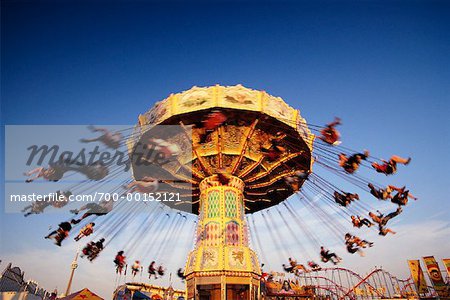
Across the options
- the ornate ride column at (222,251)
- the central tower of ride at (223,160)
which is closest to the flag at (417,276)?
the central tower of ride at (223,160)

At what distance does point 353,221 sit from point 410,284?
28.5m

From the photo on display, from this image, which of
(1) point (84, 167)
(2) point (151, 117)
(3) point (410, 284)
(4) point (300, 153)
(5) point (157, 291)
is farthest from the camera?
(5) point (157, 291)

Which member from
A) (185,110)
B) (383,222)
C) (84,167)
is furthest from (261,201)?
(84,167)

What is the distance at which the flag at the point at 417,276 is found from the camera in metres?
22.3

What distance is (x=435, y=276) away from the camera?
22.5 metres

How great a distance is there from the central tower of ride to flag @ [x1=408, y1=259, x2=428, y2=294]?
14.8m

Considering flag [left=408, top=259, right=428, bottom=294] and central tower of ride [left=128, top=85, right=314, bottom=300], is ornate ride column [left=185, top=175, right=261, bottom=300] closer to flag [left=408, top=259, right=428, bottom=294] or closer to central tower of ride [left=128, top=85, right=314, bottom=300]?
central tower of ride [left=128, top=85, right=314, bottom=300]

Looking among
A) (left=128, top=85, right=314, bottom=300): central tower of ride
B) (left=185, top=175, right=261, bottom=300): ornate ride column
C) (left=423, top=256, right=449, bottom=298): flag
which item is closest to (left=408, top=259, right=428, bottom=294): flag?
(left=423, top=256, right=449, bottom=298): flag

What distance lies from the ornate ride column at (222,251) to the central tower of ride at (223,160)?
4 cm

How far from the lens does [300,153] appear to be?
14.0m

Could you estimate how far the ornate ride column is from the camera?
12086mm

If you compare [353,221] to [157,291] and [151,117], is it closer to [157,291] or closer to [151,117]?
[151,117]

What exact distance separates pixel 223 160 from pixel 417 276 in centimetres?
1971

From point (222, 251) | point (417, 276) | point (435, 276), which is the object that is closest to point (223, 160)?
point (222, 251)
